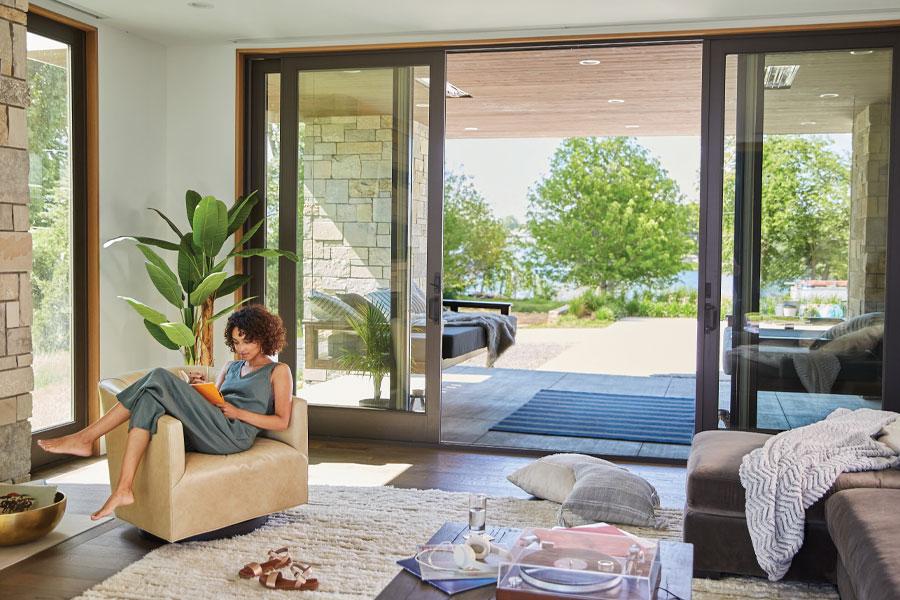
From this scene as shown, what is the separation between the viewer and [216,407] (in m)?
3.84

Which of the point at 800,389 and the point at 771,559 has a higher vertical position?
the point at 800,389

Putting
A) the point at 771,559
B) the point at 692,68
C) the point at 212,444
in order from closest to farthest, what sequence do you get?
the point at 771,559
the point at 212,444
the point at 692,68

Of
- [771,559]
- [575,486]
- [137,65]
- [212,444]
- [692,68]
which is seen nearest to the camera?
[771,559]

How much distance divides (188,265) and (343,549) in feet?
7.61

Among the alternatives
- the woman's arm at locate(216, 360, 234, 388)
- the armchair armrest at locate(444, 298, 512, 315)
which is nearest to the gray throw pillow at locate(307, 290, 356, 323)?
the woman's arm at locate(216, 360, 234, 388)

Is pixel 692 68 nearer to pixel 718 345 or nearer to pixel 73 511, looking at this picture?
pixel 718 345

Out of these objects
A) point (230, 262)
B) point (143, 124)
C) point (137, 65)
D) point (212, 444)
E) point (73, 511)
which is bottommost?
point (73, 511)

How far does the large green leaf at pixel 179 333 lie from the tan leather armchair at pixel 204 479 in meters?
1.10

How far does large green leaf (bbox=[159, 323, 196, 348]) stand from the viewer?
5207mm

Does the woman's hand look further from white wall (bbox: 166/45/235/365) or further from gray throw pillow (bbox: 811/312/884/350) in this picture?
gray throw pillow (bbox: 811/312/884/350)

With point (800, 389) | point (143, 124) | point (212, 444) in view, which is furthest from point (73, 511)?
point (800, 389)

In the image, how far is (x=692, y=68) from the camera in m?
A: 6.38

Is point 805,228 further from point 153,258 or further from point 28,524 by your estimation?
point 28,524

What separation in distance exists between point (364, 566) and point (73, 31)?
3.56 metres
